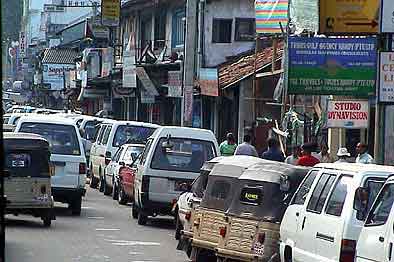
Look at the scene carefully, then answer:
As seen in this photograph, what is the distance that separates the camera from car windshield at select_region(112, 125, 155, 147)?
108ft

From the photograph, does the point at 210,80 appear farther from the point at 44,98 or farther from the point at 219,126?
the point at 44,98

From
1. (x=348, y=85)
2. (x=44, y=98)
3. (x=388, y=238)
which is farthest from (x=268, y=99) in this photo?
(x=44, y=98)

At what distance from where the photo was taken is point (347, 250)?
12430 millimetres

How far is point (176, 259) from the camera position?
1827 cm

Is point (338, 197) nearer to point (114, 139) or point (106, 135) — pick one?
point (114, 139)

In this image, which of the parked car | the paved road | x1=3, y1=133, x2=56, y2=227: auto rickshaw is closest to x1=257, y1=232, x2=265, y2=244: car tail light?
the paved road

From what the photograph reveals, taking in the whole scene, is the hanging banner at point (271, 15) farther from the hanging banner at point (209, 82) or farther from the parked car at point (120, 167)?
the hanging banner at point (209, 82)

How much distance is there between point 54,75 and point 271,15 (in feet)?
Result: 194

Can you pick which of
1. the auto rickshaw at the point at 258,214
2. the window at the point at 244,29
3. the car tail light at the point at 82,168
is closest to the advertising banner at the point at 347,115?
the car tail light at the point at 82,168

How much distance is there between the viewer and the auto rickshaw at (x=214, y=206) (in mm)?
16344

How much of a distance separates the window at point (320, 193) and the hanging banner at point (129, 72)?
3639 centimetres

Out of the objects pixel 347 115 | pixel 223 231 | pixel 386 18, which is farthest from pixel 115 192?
pixel 223 231

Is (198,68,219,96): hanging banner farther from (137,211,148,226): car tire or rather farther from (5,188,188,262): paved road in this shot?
(137,211,148,226): car tire

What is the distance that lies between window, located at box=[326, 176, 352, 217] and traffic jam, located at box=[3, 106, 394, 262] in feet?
0.06
